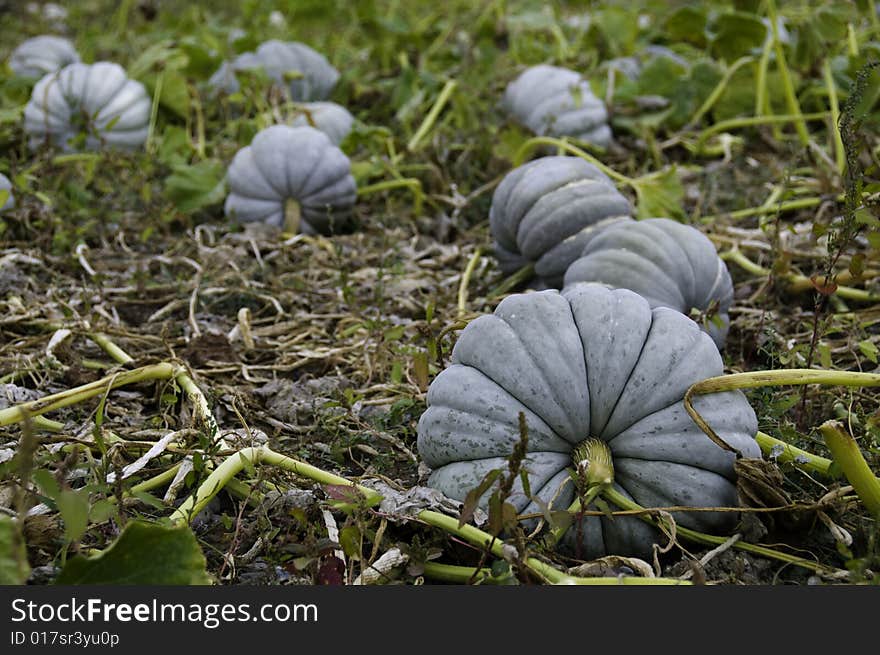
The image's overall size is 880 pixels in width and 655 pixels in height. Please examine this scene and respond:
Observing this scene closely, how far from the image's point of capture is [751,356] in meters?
3.33

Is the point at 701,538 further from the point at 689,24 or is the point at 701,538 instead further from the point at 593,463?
the point at 689,24

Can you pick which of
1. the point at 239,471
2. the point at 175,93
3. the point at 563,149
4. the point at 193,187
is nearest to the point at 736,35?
the point at 563,149

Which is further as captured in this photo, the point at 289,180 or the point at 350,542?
the point at 289,180

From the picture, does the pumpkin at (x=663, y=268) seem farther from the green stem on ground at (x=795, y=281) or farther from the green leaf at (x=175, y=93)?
the green leaf at (x=175, y=93)

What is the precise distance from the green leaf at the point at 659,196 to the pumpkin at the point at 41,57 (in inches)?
139

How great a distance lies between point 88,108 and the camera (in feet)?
16.9

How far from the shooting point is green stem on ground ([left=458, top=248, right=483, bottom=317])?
11.9ft

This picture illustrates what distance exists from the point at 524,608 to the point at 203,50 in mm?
4427

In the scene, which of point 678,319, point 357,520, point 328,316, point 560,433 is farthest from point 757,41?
point 357,520

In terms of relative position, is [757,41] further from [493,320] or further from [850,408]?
[493,320]

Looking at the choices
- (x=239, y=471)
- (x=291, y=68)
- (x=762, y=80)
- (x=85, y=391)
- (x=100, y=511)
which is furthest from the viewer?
(x=291, y=68)

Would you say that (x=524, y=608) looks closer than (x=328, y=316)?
Yes

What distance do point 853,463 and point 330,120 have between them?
3.42 m

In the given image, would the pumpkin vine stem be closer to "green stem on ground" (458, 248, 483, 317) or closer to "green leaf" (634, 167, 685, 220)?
"green stem on ground" (458, 248, 483, 317)
